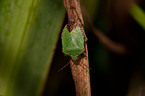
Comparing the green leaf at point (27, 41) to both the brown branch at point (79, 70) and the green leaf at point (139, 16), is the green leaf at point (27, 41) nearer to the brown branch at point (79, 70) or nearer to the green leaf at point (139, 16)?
the brown branch at point (79, 70)

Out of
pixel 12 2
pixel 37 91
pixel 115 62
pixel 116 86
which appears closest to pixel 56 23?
pixel 12 2

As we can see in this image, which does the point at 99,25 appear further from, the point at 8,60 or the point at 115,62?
the point at 8,60

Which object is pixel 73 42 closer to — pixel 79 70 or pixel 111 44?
pixel 79 70

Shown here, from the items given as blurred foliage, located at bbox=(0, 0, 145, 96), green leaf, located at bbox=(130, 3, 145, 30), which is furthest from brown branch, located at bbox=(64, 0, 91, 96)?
green leaf, located at bbox=(130, 3, 145, 30)

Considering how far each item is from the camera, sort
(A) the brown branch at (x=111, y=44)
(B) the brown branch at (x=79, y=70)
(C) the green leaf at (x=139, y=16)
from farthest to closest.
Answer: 1. (A) the brown branch at (x=111, y=44)
2. (C) the green leaf at (x=139, y=16)
3. (B) the brown branch at (x=79, y=70)

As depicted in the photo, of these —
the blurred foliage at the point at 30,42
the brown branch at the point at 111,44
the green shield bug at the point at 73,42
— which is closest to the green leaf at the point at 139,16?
the blurred foliage at the point at 30,42

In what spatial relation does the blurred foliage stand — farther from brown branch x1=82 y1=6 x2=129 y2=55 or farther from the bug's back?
brown branch x1=82 y1=6 x2=129 y2=55
